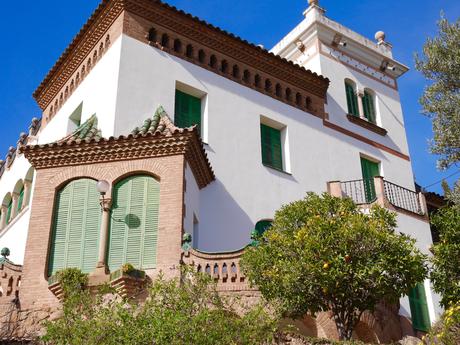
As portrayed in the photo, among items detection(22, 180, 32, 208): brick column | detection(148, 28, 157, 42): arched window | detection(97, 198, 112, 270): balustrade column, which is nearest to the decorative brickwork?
detection(148, 28, 157, 42): arched window

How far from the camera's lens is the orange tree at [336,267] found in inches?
513

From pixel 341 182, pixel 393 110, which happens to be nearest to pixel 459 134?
pixel 341 182

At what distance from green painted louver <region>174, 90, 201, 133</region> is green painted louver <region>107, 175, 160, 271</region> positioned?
3.38 meters

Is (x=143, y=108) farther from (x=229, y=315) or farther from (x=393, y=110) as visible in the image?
(x=393, y=110)

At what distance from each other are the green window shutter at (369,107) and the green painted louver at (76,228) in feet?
39.5

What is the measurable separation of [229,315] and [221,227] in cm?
669

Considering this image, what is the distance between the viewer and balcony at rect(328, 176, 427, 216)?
816 inches

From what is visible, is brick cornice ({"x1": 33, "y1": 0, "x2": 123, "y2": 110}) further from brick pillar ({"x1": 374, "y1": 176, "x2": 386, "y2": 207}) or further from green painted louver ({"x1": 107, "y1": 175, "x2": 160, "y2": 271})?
brick pillar ({"x1": 374, "y1": 176, "x2": 386, "y2": 207})

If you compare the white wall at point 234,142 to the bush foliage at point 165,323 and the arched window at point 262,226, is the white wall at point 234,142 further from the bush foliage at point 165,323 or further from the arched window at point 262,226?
the bush foliage at point 165,323

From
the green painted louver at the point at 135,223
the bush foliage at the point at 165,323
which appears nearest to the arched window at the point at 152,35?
the green painted louver at the point at 135,223

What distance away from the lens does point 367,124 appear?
23938 millimetres

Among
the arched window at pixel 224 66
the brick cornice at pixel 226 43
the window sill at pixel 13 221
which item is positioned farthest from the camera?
the arched window at pixel 224 66

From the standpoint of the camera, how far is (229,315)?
36.3 feet

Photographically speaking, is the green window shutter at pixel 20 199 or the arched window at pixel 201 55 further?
the green window shutter at pixel 20 199
